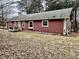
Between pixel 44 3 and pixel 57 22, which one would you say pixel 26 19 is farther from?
pixel 44 3

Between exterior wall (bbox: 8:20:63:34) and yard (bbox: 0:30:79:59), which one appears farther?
exterior wall (bbox: 8:20:63:34)

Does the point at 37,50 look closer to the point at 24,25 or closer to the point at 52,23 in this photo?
the point at 52,23

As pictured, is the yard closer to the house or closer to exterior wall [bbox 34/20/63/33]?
the house

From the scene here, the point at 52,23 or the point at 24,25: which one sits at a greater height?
the point at 52,23

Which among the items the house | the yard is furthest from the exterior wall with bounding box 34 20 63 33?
the yard

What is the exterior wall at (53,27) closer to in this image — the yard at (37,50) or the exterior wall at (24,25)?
the exterior wall at (24,25)

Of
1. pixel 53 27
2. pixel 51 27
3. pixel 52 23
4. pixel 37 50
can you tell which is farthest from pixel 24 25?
pixel 37 50

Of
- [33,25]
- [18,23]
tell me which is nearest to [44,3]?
[18,23]

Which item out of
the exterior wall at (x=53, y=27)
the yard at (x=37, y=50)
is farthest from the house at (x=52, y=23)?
the yard at (x=37, y=50)

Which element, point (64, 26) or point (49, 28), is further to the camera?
point (49, 28)

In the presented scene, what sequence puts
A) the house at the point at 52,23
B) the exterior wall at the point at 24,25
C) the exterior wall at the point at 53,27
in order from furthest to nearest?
the exterior wall at the point at 24,25, the exterior wall at the point at 53,27, the house at the point at 52,23

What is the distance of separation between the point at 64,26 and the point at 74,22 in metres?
5.88

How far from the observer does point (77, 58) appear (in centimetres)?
671

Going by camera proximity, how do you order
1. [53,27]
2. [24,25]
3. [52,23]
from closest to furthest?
[53,27], [52,23], [24,25]
